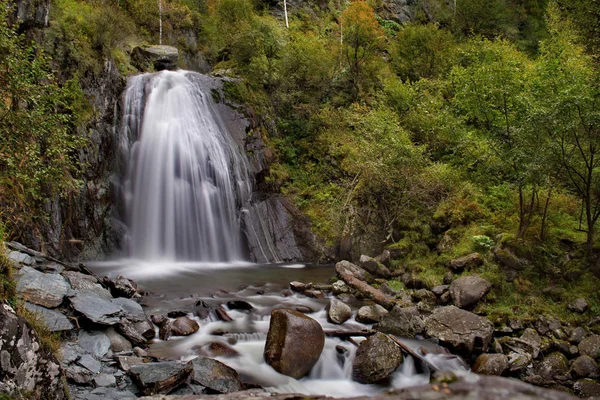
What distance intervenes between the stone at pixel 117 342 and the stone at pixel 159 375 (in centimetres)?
92

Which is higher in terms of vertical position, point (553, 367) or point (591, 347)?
point (591, 347)

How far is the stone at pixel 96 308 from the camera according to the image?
625 cm

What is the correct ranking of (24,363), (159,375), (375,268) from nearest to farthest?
(24,363) → (159,375) → (375,268)

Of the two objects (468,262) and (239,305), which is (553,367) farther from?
(239,305)

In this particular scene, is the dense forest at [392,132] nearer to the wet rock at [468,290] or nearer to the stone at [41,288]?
the wet rock at [468,290]

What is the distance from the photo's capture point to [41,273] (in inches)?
262

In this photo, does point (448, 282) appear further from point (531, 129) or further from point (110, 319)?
point (110, 319)

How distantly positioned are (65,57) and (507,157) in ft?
50.5

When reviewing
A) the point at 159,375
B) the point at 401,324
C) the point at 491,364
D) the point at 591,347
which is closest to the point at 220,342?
the point at 159,375

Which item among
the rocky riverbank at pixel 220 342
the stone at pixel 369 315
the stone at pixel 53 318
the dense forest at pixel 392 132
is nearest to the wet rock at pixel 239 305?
the rocky riverbank at pixel 220 342

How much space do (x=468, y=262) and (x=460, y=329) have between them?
313cm

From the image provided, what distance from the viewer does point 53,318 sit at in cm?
577

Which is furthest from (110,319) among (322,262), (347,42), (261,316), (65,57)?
(347,42)

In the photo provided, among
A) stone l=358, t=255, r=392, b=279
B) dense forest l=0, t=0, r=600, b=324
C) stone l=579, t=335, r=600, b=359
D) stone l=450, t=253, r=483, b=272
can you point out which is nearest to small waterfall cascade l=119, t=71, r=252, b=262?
dense forest l=0, t=0, r=600, b=324
